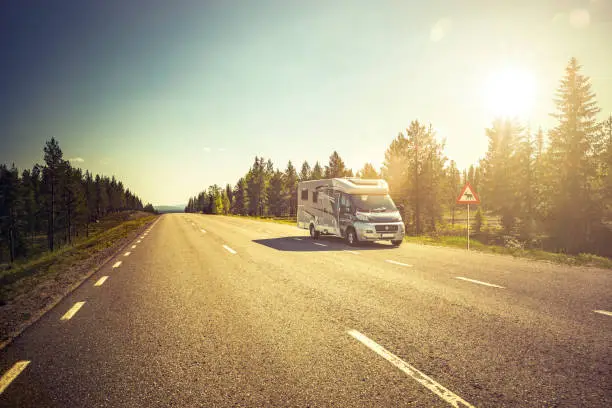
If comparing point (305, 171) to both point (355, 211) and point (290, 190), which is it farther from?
point (355, 211)

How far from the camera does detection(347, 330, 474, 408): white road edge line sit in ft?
8.36

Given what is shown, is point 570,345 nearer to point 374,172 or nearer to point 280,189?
point 374,172

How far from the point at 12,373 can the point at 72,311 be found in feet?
8.04

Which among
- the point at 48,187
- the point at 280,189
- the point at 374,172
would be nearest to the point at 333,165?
the point at 374,172

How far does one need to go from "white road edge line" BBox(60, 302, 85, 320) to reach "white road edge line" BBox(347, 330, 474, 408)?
→ 4.76 m

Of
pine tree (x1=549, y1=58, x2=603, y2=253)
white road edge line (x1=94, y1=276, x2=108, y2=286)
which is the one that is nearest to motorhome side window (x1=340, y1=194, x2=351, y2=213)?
white road edge line (x1=94, y1=276, x2=108, y2=286)

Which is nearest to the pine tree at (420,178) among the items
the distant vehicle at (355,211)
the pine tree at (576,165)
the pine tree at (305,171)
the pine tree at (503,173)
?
the pine tree at (503,173)

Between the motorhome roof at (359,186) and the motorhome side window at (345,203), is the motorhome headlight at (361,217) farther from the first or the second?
the motorhome roof at (359,186)

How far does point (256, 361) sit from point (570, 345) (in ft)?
12.2

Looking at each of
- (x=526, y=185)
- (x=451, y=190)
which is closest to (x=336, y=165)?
(x=451, y=190)

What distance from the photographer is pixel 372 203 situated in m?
14.7

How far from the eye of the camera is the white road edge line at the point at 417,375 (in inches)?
100

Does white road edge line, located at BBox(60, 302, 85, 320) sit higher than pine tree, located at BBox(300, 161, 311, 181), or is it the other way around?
pine tree, located at BBox(300, 161, 311, 181)

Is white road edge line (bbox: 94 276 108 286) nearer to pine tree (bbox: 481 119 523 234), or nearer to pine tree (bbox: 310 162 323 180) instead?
pine tree (bbox: 481 119 523 234)
